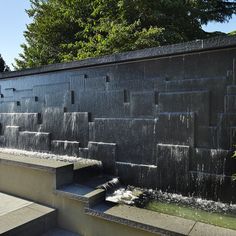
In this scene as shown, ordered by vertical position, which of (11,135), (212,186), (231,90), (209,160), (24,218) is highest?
(231,90)

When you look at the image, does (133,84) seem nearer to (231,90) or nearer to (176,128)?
(176,128)

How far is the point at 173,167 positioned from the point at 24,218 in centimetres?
173

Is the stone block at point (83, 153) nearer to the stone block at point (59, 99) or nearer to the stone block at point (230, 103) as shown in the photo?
the stone block at point (59, 99)

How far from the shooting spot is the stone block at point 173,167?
2.88m

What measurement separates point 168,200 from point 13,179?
208 centimetres

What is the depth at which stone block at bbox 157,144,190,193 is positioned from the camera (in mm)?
2876

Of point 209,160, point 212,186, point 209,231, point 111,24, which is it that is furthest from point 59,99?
point 111,24

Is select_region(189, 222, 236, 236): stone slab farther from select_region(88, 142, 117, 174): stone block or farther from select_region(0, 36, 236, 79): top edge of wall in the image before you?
select_region(0, 36, 236, 79): top edge of wall

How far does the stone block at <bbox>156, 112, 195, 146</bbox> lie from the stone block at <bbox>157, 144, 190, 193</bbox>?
0.07 metres

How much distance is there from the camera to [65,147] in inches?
163

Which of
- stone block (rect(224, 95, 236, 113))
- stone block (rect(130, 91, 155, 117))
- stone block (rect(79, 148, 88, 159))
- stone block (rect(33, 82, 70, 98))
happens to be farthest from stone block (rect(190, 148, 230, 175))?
stone block (rect(33, 82, 70, 98))

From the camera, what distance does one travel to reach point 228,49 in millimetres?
2721

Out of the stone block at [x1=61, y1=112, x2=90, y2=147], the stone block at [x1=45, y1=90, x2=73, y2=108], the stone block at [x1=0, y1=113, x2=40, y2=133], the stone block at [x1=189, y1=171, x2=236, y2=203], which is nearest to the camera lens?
the stone block at [x1=189, y1=171, x2=236, y2=203]

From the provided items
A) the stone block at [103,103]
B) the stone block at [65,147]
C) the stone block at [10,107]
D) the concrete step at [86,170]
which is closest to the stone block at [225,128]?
the stone block at [103,103]
